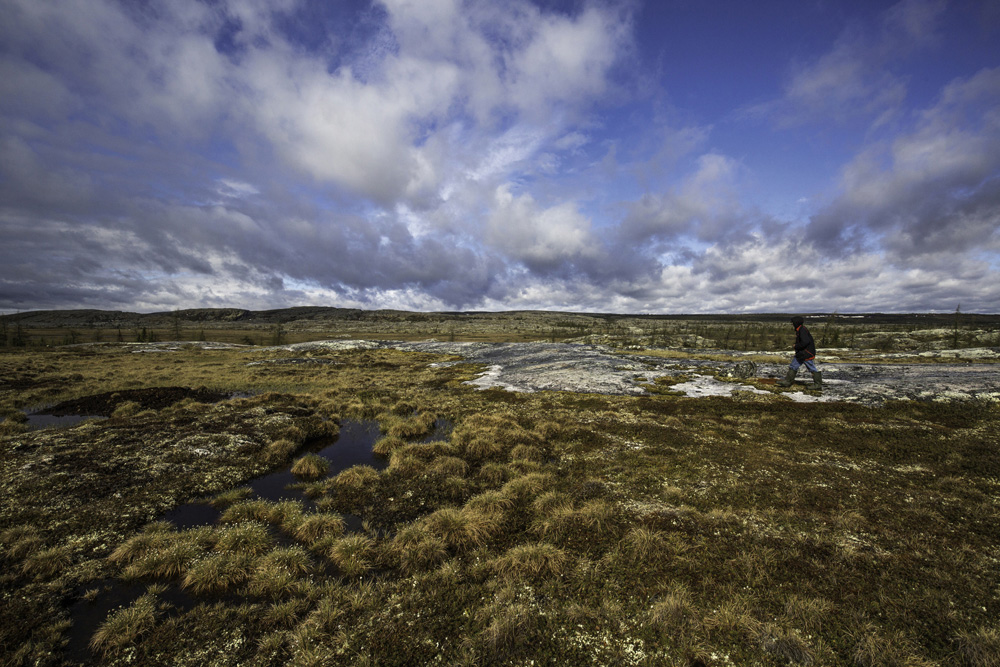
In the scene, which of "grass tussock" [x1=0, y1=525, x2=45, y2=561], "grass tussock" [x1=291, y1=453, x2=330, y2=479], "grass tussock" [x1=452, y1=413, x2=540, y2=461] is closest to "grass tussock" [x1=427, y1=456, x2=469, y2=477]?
"grass tussock" [x1=452, y1=413, x2=540, y2=461]

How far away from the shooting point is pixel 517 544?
8.90 m

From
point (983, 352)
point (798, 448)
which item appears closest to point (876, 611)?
point (798, 448)

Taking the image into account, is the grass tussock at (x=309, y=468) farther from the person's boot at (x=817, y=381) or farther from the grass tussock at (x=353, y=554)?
the person's boot at (x=817, y=381)

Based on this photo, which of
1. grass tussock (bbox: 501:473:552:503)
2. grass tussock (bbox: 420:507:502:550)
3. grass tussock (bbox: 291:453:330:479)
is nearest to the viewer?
grass tussock (bbox: 420:507:502:550)

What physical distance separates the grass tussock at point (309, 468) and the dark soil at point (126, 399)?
15.6m

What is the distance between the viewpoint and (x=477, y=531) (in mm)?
9172

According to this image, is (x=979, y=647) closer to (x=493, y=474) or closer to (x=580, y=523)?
(x=580, y=523)

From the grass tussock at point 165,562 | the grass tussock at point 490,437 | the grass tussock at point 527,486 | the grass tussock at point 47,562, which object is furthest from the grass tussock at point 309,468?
the grass tussock at point 527,486

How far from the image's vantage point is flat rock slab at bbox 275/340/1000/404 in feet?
70.9

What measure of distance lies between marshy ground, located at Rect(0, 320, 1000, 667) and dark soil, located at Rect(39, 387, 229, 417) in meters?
4.96

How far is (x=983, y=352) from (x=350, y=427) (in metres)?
62.4

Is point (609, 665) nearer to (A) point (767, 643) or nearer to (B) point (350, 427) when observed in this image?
(A) point (767, 643)

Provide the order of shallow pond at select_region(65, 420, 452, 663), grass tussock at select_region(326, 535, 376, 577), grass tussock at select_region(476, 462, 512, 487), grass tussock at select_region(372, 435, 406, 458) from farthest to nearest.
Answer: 1. grass tussock at select_region(372, 435, 406, 458)
2. grass tussock at select_region(476, 462, 512, 487)
3. grass tussock at select_region(326, 535, 376, 577)
4. shallow pond at select_region(65, 420, 452, 663)

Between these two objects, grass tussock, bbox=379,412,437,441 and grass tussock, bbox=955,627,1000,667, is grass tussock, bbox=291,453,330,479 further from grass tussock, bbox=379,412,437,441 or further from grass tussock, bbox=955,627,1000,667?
grass tussock, bbox=955,627,1000,667
